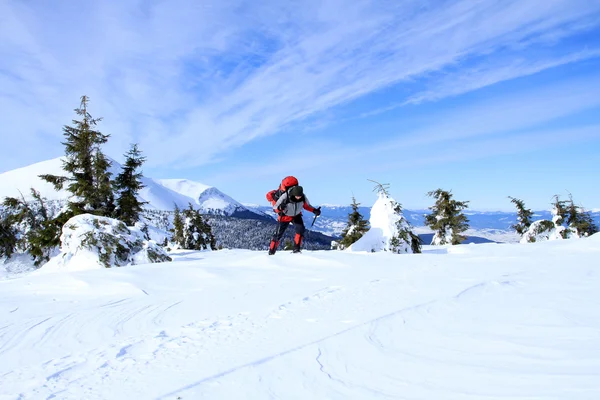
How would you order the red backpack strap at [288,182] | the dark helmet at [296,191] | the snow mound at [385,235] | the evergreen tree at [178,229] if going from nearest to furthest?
the dark helmet at [296,191], the red backpack strap at [288,182], the snow mound at [385,235], the evergreen tree at [178,229]

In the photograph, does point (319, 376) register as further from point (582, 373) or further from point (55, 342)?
point (55, 342)

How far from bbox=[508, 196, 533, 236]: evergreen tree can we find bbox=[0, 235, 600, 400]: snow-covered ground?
1327 inches

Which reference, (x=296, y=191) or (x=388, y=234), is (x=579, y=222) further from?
(x=296, y=191)

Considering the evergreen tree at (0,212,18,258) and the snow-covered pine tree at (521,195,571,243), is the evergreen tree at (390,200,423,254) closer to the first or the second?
the snow-covered pine tree at (521,195,571,243)

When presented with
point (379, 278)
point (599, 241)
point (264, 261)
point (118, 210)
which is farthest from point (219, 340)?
point (118, 210)

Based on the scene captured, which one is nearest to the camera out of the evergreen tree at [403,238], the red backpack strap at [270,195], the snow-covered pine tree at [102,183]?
the red backpack strap at [270,195]

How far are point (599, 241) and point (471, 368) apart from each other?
921 cm

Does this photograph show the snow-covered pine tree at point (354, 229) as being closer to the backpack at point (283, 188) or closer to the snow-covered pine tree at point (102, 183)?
the snow-covered pine tree at point (102, 183)

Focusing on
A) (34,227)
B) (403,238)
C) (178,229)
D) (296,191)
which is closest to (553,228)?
(403,238)

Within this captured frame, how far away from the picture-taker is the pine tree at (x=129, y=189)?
22375 mm

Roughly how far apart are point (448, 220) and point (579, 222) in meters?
11.4

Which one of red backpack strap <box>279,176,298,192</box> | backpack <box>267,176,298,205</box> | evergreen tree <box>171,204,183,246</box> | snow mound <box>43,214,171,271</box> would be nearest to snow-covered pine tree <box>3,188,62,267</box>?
snow mound <box>43,214,171,271</box>

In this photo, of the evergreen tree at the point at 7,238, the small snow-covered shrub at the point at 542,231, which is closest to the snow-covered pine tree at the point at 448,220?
the small snow-covered shrub at the point at 542,231

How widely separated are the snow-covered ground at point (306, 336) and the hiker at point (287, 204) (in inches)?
146
